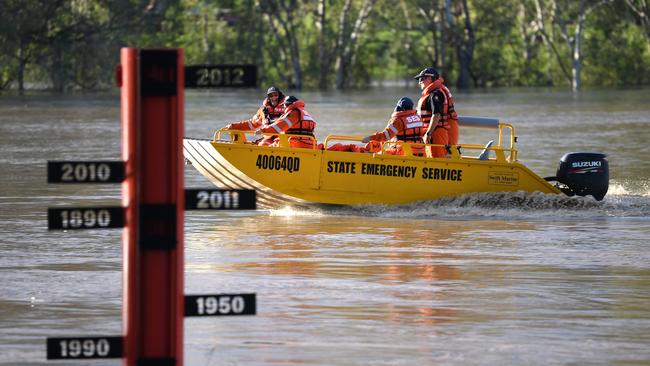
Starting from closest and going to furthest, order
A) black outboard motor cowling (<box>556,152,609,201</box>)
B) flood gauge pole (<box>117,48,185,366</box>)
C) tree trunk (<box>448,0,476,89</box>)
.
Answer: flood gauge pole (<box>117,48,185,366</box>) → black outboard motor cowling (<box>556,152,609,201</box>) → tree trunk (<box>448,0,476,89</box>)

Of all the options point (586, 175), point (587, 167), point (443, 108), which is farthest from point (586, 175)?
point (443, 108)

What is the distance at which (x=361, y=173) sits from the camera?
19.3m

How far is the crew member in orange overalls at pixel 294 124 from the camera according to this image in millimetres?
19406

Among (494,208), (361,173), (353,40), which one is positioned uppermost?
(361,173)

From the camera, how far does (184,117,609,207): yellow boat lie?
19094 millimetres

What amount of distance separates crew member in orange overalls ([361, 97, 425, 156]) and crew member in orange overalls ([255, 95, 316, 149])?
0.83 meters

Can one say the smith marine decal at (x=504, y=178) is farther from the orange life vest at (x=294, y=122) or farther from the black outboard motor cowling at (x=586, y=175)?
the orange life vest at (x=294, y=122)

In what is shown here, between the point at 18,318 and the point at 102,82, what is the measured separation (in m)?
75.9

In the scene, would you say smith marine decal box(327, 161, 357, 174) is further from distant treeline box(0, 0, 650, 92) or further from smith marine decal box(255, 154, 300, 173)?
distant treeline box(0, 0, 650, 92)

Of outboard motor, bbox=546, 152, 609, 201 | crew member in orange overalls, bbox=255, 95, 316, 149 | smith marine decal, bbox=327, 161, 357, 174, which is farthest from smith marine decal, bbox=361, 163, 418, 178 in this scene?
outboard motor, bbox=546, 152, 609, 201

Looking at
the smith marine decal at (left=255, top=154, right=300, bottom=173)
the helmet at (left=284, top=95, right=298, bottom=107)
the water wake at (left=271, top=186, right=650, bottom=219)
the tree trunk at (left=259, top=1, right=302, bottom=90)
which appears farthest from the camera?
the tree trunk at (left=259, top=1, right=302, bottom=90)

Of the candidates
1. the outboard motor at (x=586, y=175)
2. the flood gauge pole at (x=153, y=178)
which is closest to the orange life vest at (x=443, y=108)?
the outboard motor at (x=586, y=175)

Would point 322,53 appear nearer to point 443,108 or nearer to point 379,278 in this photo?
point 443,108

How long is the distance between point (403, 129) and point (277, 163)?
5.38 ft
